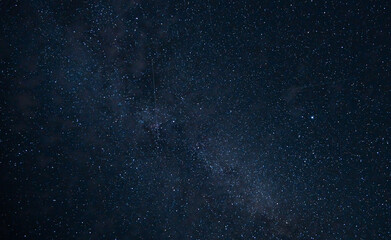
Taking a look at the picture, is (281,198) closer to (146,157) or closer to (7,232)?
(146,157)

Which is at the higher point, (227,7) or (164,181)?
(227,7)

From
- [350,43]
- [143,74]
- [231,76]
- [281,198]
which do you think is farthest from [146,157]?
[350,43]

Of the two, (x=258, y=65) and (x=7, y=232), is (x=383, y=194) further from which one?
(x=7, y=232)

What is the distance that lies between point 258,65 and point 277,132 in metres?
0.32

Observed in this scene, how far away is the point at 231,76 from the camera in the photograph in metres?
1.13

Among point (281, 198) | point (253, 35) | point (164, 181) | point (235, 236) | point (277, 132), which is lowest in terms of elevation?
point (235, 236)

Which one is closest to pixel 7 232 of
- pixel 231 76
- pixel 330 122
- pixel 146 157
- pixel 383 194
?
pixel 146 157

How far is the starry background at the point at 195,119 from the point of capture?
1105 millimetres

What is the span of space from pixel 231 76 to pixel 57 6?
32.2 inches

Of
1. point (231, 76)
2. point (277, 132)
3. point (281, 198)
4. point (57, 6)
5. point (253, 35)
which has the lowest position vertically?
point (281, 198)

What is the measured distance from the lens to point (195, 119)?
1143 millimetres

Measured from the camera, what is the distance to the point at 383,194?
1.14 metres

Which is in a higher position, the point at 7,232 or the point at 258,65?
the point at 258,65

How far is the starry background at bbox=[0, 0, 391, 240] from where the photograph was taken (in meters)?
1.11
